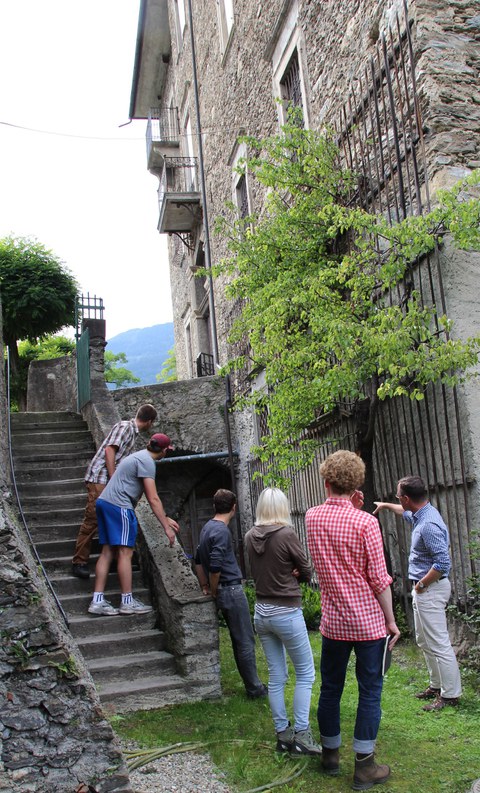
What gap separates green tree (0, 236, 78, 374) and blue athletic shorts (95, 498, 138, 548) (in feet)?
37.9

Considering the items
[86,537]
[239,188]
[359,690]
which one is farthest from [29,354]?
[359,690]

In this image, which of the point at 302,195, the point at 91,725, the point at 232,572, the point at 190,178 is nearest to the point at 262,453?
the point at 232,572

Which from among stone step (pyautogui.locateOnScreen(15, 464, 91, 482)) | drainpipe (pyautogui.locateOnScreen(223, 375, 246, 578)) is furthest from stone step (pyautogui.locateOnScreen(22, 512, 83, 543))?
drainpipe (pyautogui.locateOnScreen(223, 375, 246, 578))

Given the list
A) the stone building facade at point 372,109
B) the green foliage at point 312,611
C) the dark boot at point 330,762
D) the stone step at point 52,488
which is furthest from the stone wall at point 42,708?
the green foliage at point 312,611

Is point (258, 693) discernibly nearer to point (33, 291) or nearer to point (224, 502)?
point (224, 502)

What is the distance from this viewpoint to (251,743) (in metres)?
4.33

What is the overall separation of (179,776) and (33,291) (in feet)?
46.7

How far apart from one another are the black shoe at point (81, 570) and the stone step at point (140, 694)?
4.21ft

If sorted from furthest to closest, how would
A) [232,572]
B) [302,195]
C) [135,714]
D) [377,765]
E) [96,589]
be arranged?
[302,195] → [96,589] → [232,572] → [135,714] → [377,765]

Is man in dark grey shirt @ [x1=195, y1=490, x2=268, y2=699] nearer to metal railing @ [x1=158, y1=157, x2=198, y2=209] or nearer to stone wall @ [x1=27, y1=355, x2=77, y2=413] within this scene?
stone wall @ [x1=27, y1=355, x2=77, y2=413]

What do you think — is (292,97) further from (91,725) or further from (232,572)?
(91,725)

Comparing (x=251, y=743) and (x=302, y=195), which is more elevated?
(x=302, y=195)

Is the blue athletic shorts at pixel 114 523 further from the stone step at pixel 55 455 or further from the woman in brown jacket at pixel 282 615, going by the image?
the stone step at pixel 55 455

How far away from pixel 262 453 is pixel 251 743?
3.54 metres
